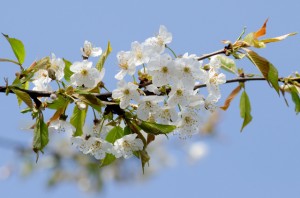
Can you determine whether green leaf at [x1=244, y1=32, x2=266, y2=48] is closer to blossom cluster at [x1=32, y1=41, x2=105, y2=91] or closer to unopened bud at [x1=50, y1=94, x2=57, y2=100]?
blossom cluster at [x1=32, y1=41, x2=105, y2=91]

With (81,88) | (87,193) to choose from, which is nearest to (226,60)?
(81,88)

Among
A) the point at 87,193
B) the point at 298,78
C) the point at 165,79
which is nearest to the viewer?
the point at 165,79

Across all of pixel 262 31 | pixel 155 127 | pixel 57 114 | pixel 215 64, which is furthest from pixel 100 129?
pixel 262 31

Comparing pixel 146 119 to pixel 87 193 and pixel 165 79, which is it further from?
pixel 87 193

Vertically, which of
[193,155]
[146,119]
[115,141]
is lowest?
[193,155]

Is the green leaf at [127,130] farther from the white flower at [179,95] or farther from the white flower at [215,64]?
the white flower at [215,64]

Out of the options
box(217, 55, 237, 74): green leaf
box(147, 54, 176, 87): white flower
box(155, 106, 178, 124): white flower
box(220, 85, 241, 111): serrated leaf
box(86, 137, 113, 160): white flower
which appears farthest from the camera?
box(220, 85, 241, 111): serrated leaf

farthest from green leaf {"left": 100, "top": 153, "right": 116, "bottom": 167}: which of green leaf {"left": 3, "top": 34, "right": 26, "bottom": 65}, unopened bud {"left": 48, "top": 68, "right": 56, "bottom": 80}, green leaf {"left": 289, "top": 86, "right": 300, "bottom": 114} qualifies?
green leaf {"left": 289, "top": 86, "right": 300, "bottom": 114}
